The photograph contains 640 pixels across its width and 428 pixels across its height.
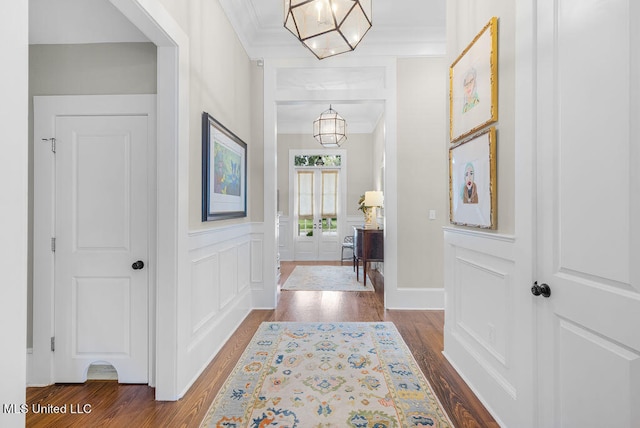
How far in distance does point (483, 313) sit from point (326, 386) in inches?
44.0

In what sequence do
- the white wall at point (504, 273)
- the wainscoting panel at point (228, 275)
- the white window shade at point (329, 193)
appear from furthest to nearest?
the white window shade at point (329, 193) < the wainscoting panel at point (228, 275) < the white wall at point (504, 273)

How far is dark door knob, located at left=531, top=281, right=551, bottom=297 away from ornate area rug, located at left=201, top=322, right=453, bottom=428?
0.90m

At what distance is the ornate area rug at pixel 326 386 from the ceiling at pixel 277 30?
243 centimetres

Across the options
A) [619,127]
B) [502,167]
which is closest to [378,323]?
[502,167]

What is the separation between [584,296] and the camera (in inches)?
46.0

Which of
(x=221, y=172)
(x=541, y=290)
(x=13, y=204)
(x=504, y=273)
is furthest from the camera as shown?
(x=221, y=172)

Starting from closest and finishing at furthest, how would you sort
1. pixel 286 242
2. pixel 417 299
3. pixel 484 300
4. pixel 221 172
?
pixel 484 300
pixel 221 172
pixel 417 299
pixel 286 242

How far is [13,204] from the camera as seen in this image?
915mm

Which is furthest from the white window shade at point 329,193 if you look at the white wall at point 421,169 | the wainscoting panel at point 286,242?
the white wall at point 421,169

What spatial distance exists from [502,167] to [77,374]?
301 cm

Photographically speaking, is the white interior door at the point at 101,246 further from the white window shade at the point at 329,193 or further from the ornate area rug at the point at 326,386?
A: the white window shade at the point at 329,193

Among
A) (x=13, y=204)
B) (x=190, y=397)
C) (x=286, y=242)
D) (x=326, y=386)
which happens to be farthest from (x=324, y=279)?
(x=13, y=204)

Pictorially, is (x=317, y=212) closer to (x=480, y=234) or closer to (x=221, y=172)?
(x=221, y=172)

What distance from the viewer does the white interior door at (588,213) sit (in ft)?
3.28
